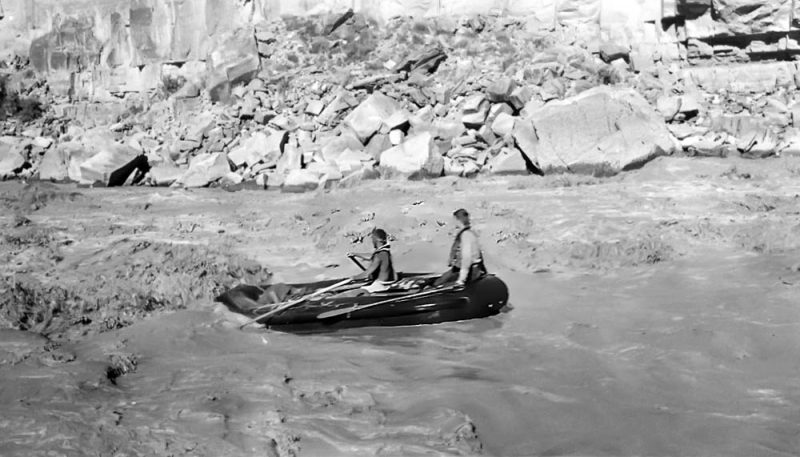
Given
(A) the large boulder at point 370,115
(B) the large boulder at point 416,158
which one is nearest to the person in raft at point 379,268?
(B) the large boulder at point 416,158

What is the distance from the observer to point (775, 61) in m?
18.9

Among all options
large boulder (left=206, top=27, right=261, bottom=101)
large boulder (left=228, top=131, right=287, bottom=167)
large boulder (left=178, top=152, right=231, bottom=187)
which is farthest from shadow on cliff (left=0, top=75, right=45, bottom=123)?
large boulder (left=228, top=131, right=287, bottom=167)

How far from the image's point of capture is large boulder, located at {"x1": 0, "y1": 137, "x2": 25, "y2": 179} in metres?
20.0

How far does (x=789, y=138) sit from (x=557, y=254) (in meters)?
8.83

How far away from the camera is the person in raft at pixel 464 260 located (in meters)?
7.46

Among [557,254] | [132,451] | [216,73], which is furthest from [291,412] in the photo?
[216,73]

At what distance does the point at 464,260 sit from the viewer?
747 centimetres

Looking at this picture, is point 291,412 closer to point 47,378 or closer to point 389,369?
point 389,369

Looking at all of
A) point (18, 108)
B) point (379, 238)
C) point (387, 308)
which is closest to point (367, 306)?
point (387, 308)

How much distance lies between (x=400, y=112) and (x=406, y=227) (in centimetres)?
687

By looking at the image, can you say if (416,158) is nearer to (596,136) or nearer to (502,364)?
(596,136)

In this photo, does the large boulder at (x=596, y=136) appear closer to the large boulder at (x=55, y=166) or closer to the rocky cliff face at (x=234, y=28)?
the rocky cliff face at (x=234, y=28)

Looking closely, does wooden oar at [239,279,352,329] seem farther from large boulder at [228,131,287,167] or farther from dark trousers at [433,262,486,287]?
large boulder at [228,131,287,167]

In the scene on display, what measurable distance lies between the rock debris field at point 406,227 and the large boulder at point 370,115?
0.08 metres
